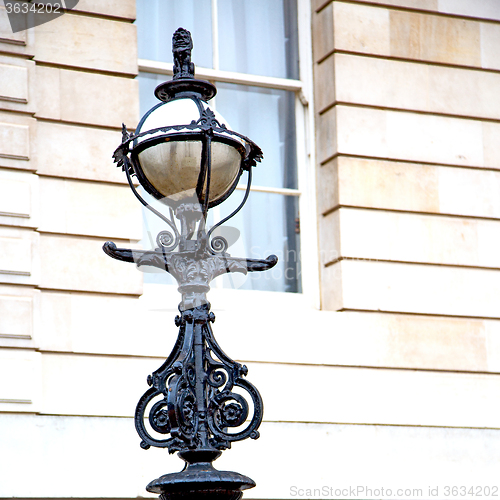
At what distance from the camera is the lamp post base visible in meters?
3.19

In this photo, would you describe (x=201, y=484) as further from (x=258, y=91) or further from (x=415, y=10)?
(x=415, y=10)

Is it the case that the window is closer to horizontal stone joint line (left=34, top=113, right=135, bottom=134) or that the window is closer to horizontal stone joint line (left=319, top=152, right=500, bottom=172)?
Answer: horizontal stone joint line (left=319, top=152, right=500, bottom=172)

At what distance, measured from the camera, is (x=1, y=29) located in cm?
597

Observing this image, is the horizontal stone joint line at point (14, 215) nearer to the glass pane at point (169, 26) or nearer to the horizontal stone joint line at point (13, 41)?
the horizontal stone joint line at point (13, 41)

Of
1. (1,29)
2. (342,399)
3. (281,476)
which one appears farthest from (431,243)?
A: (1,29)

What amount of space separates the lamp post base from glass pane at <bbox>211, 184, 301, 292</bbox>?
12.0 feet

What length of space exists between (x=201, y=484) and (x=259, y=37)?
5.04 m

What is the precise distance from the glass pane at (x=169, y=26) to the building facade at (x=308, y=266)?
51 millimetres

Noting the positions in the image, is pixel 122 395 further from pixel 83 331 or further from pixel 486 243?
pixel 486 243

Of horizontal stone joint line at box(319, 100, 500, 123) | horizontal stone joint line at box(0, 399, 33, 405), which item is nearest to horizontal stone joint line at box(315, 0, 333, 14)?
horizontal stone joint line at box(319, 100, 500, 123)

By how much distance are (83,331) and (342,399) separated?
1985 mm

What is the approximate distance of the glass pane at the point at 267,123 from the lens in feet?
23.8

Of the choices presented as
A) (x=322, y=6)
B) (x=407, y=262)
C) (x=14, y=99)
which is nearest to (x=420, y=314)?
(x=407, y=262)

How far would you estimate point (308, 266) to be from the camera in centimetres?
706
